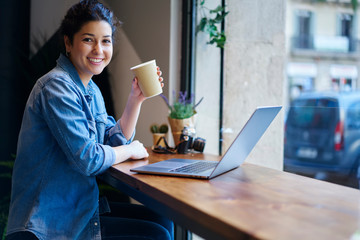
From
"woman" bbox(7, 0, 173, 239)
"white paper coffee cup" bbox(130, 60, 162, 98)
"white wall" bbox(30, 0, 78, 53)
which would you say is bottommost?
"woman" bbox(7, 0, 173, 239)

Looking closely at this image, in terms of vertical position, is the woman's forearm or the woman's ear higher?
the woman's ear

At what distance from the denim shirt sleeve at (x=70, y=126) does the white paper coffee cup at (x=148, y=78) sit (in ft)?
1.13

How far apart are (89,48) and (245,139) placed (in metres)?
0.72

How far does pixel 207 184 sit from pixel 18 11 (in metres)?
2.95

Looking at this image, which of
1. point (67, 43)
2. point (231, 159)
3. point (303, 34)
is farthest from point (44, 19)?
point (231, 159)

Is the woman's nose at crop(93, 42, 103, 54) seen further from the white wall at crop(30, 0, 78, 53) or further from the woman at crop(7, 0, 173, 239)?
the white wall at crop(30, 0, 78, 53)

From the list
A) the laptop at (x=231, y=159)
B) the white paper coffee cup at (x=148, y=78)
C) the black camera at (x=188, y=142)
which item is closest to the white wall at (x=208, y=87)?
the black camera at (x=188, y=142)

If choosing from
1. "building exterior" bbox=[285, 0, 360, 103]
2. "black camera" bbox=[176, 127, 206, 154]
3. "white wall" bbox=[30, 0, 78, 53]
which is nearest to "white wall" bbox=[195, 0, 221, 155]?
"black camera" bbox=[176, 127, 206, 154]

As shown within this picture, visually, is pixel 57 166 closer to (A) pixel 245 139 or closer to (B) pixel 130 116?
(B) pixel 130 116

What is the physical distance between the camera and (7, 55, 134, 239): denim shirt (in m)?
1.21

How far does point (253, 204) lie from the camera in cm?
84

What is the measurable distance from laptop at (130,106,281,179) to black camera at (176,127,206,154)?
14.5 inches

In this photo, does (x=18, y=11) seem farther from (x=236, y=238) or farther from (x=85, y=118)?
(x=236, y=238)

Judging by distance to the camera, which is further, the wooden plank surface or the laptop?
the laptop
